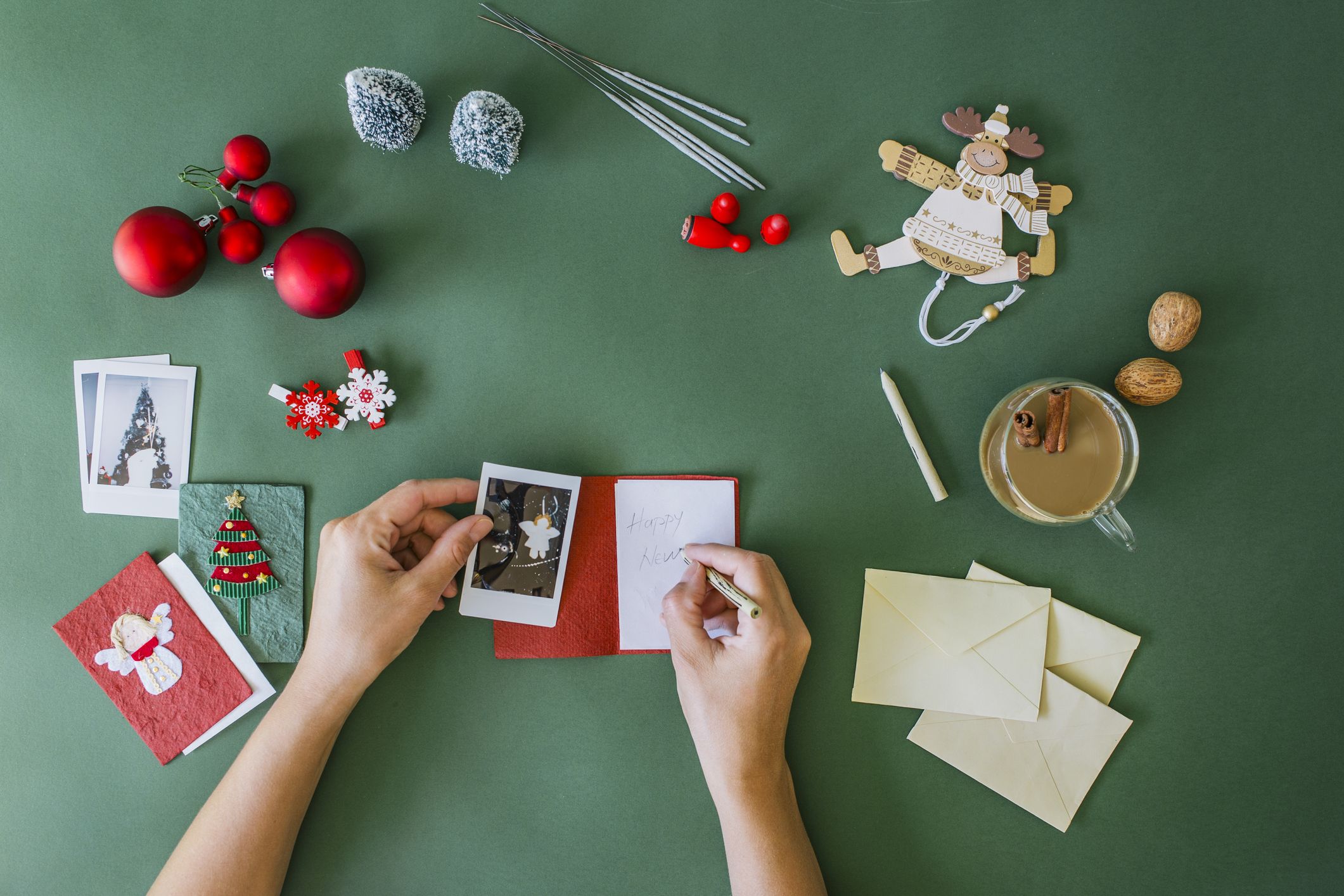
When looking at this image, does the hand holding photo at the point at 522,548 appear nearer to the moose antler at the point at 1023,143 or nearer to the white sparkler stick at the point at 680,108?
the white sparkler stick at the point at 680,108

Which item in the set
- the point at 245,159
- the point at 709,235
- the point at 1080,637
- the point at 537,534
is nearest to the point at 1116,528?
the point at 1080,637

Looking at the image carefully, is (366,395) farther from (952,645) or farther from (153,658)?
(952,645)

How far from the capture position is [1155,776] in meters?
1.15

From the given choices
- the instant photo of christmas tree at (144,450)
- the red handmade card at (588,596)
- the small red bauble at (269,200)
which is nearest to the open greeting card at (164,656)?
the instant photo of christmas tree at (144,450)

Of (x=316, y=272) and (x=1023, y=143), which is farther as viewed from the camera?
(x=1023, y=143)

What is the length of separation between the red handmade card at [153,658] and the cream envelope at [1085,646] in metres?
1.24

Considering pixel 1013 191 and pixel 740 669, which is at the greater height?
pixel 1013 191

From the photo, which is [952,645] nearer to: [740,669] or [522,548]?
[740,669]

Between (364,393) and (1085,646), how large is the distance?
123 centimetres

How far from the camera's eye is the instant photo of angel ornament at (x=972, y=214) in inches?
44.4

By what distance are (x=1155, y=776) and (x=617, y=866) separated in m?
0.88

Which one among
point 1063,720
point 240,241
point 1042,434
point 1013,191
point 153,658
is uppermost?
point 1013,191

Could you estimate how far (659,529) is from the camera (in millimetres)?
1135

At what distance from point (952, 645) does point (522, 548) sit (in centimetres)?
70
